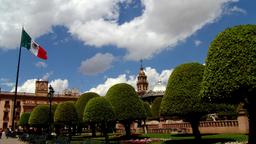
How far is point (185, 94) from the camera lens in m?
24.3

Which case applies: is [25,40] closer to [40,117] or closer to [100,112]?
[100,112]

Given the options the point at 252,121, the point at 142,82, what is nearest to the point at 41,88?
the point at 142,82

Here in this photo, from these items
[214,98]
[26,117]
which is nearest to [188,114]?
[214,98]

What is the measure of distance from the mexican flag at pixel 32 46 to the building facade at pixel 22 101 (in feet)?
231

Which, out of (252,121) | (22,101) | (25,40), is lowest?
(252,121)

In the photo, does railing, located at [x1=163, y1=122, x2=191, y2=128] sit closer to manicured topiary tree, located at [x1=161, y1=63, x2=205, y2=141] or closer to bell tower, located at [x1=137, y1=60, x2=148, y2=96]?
manicured topiary tree, located at [x1=161, y1=63, x2=205, y2=141]

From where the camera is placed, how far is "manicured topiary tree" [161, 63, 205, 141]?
78.6 feet

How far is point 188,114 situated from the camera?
963 inches

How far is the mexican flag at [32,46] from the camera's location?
84.6ft

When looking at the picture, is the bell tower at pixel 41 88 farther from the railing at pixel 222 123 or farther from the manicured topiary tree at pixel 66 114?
the railing at pixel 222 123

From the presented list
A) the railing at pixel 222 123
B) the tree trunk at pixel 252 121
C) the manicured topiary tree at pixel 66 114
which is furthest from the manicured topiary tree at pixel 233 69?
the manicured topiary tree at pixel 66 114

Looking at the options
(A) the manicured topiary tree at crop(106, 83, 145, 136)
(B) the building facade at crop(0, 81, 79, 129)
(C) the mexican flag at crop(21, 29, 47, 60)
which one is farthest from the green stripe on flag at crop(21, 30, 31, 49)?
(B) the building facade at crop(0, 81, 79, 129)

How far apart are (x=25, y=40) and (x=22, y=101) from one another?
78904mm

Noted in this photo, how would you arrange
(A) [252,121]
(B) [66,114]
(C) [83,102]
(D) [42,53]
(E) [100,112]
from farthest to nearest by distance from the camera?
(C) [83,102]
(B) [66,114]
(E) [100,112]
(D) [42,53]
(A) [252,121]
